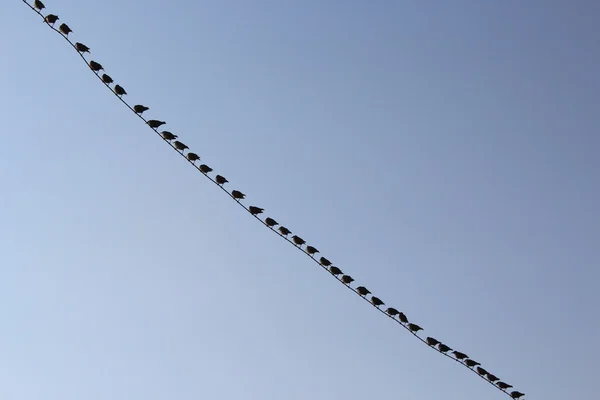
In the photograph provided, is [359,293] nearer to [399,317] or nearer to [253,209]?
[399,317]

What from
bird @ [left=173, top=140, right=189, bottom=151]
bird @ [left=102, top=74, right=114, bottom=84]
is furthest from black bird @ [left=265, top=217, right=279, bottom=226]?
bird @ [left=102, top=74, right=114, bottom=84]

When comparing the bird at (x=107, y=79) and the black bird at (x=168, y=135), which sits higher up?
the bird at (x=107, y=79)

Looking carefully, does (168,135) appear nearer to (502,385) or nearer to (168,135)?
(168,135)

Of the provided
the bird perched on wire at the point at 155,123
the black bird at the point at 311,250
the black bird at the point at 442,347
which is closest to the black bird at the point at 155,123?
the bird perched on wire at the point at 155,123

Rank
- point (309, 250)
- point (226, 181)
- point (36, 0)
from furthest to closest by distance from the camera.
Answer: point (309, 250), point (226, 181), point (36, 0)

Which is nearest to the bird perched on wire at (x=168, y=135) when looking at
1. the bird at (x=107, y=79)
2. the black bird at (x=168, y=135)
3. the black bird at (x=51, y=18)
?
the black bird at (x=168, y=135)

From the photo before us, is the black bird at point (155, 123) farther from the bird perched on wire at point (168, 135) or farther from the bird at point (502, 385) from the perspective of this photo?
the bird at point (502, 385)

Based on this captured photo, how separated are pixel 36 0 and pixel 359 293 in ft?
50.6

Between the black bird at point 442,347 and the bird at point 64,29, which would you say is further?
the black bird at point 442,347

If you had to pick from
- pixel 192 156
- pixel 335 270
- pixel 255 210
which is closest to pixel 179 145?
pixel 192 156

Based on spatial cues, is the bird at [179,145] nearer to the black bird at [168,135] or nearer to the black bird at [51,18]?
the black bird at [168,135]

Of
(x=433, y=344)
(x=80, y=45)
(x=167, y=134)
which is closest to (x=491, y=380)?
(x=433, y=344)

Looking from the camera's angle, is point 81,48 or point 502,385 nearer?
point 81,48

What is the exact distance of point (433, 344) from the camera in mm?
25750
